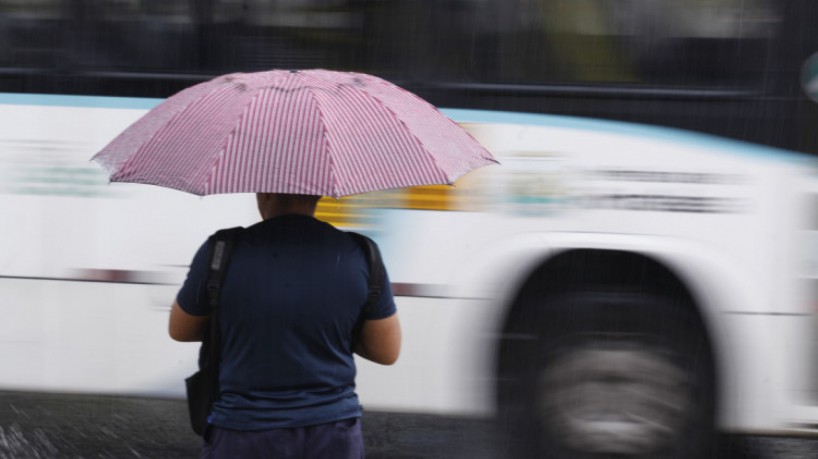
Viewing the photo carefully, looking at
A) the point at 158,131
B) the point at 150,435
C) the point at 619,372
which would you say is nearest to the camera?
the point at 158,131

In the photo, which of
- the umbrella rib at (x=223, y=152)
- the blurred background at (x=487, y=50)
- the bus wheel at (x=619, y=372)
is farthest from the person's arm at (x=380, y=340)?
the blurred background at (x=487, y=50)

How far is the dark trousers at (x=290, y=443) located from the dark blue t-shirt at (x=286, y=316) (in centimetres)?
2

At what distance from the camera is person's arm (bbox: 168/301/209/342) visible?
2.79 metres

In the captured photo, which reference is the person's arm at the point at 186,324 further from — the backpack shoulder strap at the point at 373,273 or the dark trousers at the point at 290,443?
the backpack shoulder strap at the point at 373,273

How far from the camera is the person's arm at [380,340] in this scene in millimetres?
2811

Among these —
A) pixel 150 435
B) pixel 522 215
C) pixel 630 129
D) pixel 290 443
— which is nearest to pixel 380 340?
pixel 290 443

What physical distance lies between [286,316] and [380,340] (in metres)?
0.29

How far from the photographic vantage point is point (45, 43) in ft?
17.8

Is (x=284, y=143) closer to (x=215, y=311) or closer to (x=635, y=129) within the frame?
(x=215, y=311)

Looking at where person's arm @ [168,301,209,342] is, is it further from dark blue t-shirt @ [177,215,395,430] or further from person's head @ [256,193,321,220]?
person's head @ [256,193,321,220]

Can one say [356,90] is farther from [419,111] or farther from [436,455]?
[436,455]

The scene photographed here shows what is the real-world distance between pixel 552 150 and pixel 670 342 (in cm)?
99

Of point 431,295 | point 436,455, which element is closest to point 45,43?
point 431,295

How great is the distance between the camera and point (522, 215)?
5.02 meters
